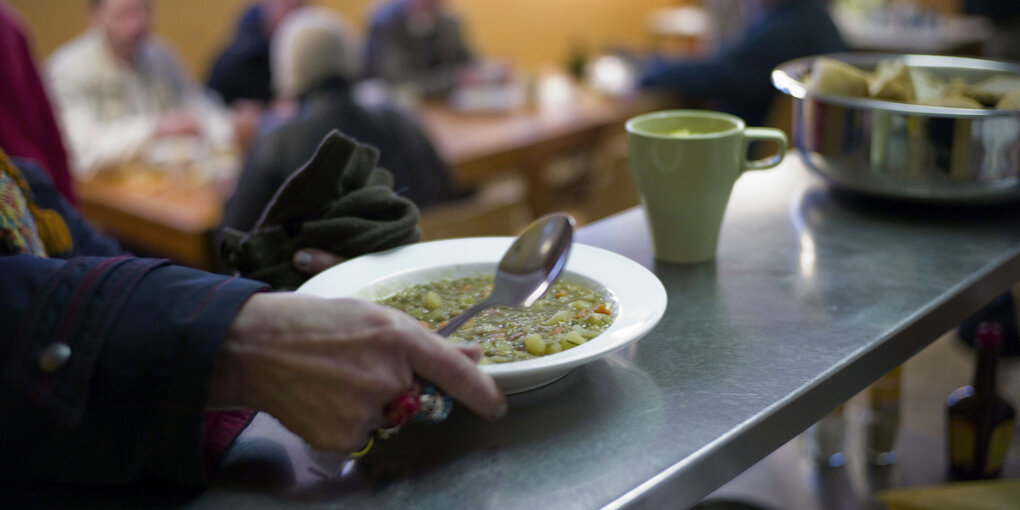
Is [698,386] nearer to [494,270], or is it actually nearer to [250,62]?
[494,270]

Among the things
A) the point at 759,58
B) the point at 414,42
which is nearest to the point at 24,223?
the point at 759,58

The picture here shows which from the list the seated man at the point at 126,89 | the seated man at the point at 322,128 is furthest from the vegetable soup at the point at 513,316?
the seated man at the point at 126,89

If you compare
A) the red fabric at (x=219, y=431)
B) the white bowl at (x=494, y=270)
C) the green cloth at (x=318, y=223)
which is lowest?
the red fabric at (x=219, y=431)

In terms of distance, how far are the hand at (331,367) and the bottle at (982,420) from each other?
2.54ft

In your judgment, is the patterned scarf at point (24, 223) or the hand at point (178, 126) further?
the hand at point (178, 126)

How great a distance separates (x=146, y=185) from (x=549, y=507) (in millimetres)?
2274

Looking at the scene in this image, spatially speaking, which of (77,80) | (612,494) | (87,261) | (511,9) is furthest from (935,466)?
Result: (511,9)

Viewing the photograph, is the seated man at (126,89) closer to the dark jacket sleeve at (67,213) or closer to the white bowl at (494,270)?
the dark jacket sleeve at (67,213)

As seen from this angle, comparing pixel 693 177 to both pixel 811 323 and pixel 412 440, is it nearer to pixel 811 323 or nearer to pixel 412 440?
pixel 811 323

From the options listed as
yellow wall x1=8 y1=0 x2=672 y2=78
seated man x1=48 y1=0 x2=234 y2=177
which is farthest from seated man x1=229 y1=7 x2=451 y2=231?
yellow wall x1=8 y1=0 x2=672 y2=78

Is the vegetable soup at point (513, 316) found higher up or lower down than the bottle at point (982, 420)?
higher up

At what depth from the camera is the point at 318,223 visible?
2.61ft

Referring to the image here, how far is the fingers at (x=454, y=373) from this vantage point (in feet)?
1.77

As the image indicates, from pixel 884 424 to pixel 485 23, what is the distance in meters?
6.00
